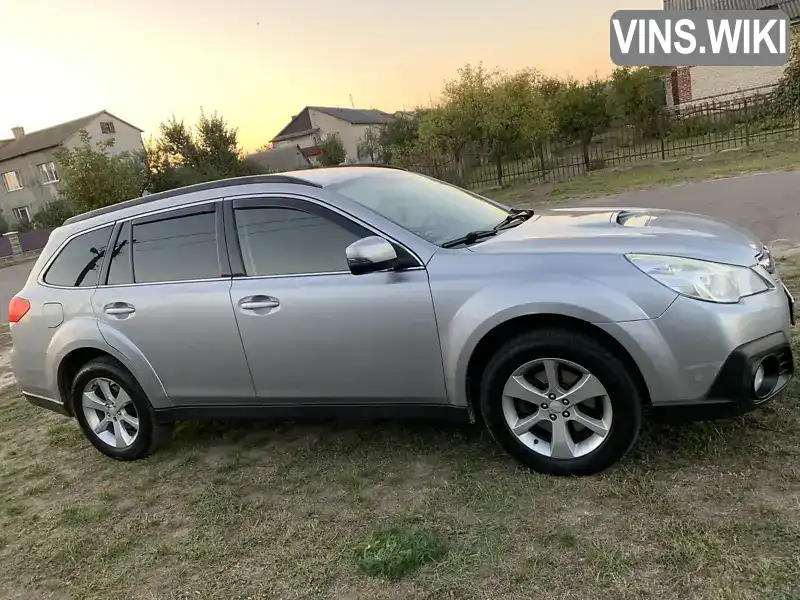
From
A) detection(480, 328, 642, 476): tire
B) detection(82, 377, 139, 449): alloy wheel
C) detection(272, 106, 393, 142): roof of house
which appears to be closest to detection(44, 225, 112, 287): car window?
detection(82, 377, 139, 449): alloy wheel

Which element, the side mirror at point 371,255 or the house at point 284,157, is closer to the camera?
the side mirror at point 371,255

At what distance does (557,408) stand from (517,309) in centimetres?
54

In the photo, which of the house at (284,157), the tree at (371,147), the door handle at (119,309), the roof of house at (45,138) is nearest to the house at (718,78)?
the tree at (371,147)

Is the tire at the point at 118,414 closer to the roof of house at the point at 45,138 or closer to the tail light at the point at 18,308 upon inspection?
the tail light at the point at 18,308

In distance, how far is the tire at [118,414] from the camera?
14.1ft

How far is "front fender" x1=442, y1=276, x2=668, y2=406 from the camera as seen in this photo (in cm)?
296

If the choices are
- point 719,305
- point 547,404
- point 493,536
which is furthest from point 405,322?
point 719,305

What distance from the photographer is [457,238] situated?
142 inches

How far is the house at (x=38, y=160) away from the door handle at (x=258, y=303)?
46.6 m

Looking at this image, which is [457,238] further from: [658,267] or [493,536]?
[493,536]

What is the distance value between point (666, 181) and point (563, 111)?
495 inches

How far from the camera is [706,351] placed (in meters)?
2.87

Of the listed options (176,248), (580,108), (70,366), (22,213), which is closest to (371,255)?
(176,248)

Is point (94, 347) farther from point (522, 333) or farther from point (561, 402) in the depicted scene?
point (561, 402)
